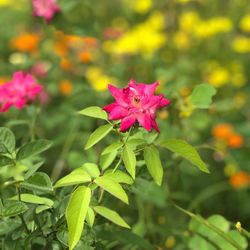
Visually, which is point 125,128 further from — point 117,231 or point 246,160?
point 246,160

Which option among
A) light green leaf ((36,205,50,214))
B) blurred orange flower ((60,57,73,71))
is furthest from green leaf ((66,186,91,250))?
blurred orange flower ((60,57,73,71))

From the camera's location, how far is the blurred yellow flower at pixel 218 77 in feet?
9.27

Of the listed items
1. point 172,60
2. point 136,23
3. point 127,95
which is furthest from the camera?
point 136,23

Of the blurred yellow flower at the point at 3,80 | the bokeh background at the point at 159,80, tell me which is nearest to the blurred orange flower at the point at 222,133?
the bokeh background at the point at 159,80

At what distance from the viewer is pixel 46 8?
1.97 metres

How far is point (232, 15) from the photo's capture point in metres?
3.40

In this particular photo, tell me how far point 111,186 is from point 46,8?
3.74 feet

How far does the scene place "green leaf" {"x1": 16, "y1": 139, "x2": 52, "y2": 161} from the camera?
1127mm

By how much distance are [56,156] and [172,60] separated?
103cm

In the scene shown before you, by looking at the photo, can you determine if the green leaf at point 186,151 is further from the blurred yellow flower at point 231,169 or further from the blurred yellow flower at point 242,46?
the blurred yellow flower at point 242,46

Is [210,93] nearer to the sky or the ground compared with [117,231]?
nearer to the sky

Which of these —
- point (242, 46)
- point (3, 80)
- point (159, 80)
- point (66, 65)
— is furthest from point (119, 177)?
point (242, 46)

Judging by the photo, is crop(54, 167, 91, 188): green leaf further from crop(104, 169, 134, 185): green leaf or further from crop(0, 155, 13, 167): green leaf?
crop(0, 155, 13, 167): green leaf

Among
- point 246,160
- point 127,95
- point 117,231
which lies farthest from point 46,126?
point 127,95
